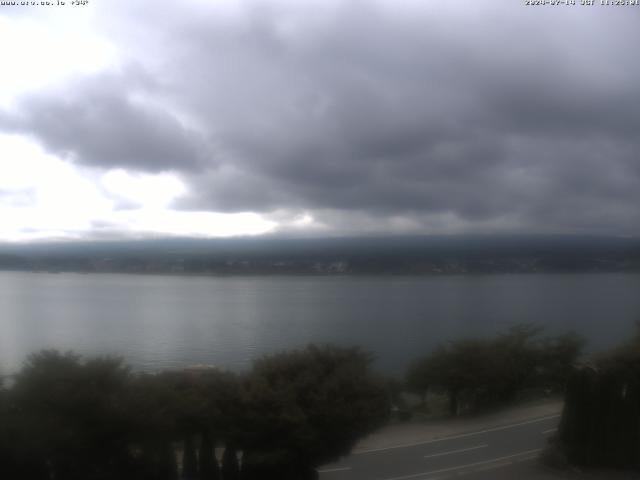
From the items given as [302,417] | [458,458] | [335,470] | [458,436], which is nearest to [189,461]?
[302,417]

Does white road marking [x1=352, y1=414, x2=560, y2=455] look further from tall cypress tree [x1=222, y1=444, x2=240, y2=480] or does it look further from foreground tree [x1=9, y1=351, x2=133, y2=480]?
foreground tree [x1=9, y1=351, x2=133, y2=480]

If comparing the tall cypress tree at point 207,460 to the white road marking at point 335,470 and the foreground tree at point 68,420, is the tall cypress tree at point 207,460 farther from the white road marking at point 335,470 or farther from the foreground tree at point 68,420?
the white road marking at point 335,470

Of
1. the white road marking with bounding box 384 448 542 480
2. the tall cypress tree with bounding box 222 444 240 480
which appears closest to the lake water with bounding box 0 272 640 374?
the tall cypress tree with bounding box 222 444 240 480

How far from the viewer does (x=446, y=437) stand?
15383mm

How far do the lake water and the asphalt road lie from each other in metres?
4.09

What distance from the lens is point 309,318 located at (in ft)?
156

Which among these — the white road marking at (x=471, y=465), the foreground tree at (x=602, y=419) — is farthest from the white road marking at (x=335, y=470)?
the foreground tree at (x=602, y=419)

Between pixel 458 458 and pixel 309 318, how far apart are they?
34.5 m

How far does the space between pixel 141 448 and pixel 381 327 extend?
3204 centimetres

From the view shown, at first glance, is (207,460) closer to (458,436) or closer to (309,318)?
(458,436)

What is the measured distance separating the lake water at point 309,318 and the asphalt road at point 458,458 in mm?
4094

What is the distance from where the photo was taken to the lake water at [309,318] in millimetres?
29344

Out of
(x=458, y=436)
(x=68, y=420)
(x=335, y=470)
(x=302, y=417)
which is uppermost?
(x=68, y=420)

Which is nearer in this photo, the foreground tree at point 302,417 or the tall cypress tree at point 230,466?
the foreground tree at point 302,417
